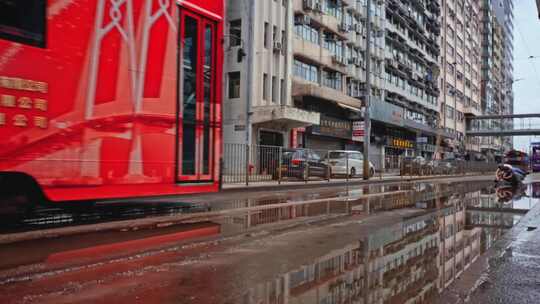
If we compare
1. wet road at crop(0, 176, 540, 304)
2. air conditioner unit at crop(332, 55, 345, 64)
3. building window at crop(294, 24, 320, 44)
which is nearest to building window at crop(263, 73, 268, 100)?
building window at crop(294, 24, 320, 44)

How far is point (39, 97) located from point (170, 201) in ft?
18.4

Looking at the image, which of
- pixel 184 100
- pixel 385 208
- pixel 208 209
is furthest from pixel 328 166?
pixel 184 100

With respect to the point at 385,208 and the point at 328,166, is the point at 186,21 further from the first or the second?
the point at 328,166

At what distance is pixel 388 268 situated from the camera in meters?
5.61

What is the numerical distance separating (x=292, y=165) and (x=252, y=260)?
14.1 meters

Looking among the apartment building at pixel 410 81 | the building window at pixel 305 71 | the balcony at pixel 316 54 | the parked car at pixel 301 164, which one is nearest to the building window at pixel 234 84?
the building window at pixel 305 71

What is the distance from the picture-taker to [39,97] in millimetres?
6914

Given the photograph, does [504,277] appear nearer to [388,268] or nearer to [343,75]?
[388,268]

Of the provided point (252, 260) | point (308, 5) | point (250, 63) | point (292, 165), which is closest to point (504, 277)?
point (252, 260)

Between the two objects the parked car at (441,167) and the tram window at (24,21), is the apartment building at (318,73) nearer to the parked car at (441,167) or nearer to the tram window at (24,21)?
the parked car at (441,167)

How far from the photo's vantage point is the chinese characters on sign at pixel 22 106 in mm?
6520

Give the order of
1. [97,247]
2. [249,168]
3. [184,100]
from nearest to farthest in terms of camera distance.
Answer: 1. [97,247]
2. [184,100]
3. [249,168]

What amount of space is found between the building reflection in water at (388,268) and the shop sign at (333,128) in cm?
2665

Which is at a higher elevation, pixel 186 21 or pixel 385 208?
pixel 186 21
